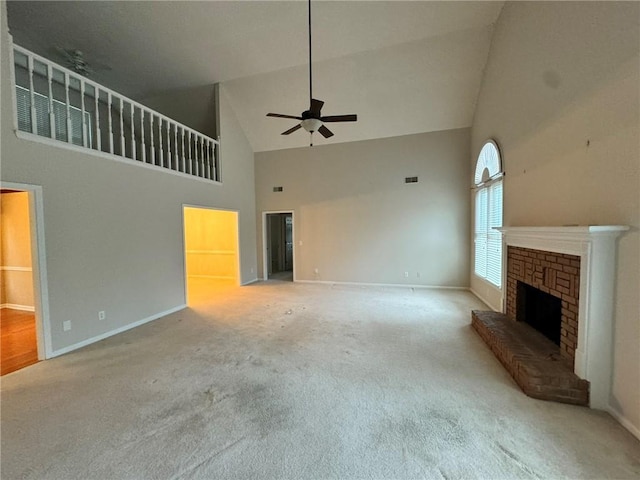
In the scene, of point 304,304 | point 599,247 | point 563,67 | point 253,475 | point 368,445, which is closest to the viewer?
point 253,475

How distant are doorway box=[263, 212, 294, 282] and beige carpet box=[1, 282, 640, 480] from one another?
15.2ft

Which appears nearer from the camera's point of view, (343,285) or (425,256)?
(425,256)

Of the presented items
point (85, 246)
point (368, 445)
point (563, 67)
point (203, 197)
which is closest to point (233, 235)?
point (203, 197)

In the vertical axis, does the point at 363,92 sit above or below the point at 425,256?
above

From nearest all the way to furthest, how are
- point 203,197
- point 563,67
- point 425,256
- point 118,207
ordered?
point 563,67 < point 118,207 < point 203,197 < point 425,256

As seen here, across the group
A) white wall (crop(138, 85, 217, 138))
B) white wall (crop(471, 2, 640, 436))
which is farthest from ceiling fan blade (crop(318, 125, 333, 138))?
white wall (crop(138, 85, 217, 138))

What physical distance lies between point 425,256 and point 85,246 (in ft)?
21.0

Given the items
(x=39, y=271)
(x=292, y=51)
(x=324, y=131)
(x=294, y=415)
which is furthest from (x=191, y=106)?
(x=294, y=415)

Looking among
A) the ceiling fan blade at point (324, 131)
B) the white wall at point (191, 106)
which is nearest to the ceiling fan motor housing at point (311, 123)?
the ceiling fan blade at point (324, 131)

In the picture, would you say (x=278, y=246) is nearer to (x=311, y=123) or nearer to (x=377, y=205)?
(x=377, y=205)

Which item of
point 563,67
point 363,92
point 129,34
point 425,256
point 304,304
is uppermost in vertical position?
point 129,34

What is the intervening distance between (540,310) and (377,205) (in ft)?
13.3

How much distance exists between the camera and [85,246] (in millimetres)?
3484

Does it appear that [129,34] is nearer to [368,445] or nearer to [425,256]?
[368,445]
